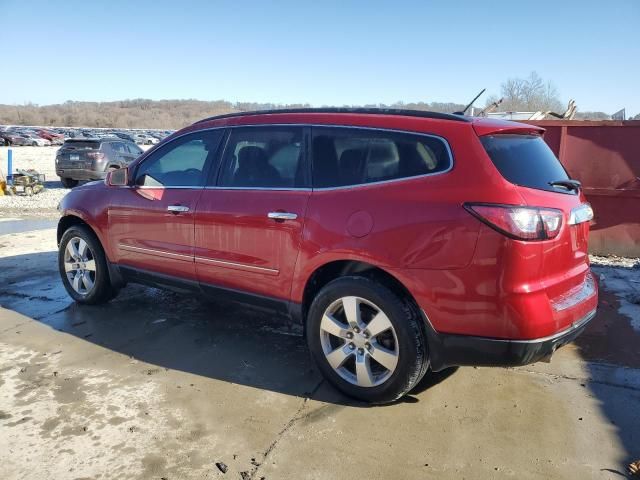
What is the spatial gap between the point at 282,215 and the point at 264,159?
56cm

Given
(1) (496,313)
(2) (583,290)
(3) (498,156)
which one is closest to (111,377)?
(1) (496,313)

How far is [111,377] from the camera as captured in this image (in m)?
3.64

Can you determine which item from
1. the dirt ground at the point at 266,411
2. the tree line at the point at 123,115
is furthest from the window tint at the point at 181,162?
the tree line at the point at 123,115

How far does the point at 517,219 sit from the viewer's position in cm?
272

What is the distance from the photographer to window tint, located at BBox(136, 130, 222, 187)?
419cm

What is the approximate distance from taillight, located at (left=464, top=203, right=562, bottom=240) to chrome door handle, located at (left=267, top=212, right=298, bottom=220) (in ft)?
3.83

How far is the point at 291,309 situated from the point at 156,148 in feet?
6.66

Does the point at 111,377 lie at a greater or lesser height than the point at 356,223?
lesser

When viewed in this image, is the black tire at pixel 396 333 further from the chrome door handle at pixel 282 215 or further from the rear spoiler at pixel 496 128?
the rear spoiler at pixel 496 128

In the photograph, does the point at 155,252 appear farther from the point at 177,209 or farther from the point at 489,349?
the point at 489,349

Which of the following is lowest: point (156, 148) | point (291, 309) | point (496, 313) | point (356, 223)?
point (291, 309)

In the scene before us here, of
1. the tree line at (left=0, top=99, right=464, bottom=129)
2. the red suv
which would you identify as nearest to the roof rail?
the red suv

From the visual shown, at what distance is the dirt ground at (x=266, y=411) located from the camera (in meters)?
2.69

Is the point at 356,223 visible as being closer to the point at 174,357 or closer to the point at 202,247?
the point at 202,247
